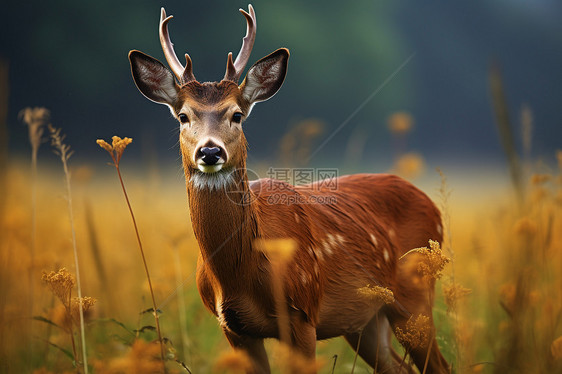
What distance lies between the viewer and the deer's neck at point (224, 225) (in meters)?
3.60

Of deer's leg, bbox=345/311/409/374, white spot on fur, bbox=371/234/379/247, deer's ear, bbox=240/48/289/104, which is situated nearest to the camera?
deer's ear, bbox=240/48/289/104

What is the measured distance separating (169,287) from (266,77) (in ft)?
7.44

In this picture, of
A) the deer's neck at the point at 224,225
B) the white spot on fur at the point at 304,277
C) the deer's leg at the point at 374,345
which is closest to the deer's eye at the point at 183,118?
the deer's neck at the point at 224,225

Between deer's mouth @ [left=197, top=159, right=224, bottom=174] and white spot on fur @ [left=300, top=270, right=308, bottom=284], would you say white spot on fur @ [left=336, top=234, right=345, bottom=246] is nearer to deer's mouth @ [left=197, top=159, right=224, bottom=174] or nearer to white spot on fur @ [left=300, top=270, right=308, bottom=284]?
white spot on fur @ [left=300, top=270, right=308, bottom=284]

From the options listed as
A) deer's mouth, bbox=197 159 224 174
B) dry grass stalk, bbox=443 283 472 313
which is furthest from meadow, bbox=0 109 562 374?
deer's mouth, bbox=197 159 224 174

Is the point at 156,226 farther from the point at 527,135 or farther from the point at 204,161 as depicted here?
the point at 527,135

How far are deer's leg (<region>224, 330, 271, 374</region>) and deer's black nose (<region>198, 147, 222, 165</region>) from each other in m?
1.29

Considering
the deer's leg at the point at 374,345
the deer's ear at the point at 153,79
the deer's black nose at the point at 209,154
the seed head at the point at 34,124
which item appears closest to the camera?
the seed head at the point at 34,124

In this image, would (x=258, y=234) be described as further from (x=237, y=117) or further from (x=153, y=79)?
(x=153, y=79)

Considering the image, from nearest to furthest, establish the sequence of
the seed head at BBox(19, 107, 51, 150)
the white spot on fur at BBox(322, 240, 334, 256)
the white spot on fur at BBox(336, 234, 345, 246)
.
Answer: the seed head at BBox(19, 107, 51, 150) → the white spot on fur at BBox(322, 240, 334, 256) → the white spot on fur at BBox(336, 234, 345, 246)

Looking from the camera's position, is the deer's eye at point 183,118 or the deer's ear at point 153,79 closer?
the deer's eye at point 183,118

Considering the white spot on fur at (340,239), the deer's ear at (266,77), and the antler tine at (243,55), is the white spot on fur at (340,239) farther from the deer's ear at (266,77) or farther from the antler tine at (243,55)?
the antler tine at (243,55)

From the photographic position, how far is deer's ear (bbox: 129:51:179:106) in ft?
12.7

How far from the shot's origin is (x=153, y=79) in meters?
3.89
